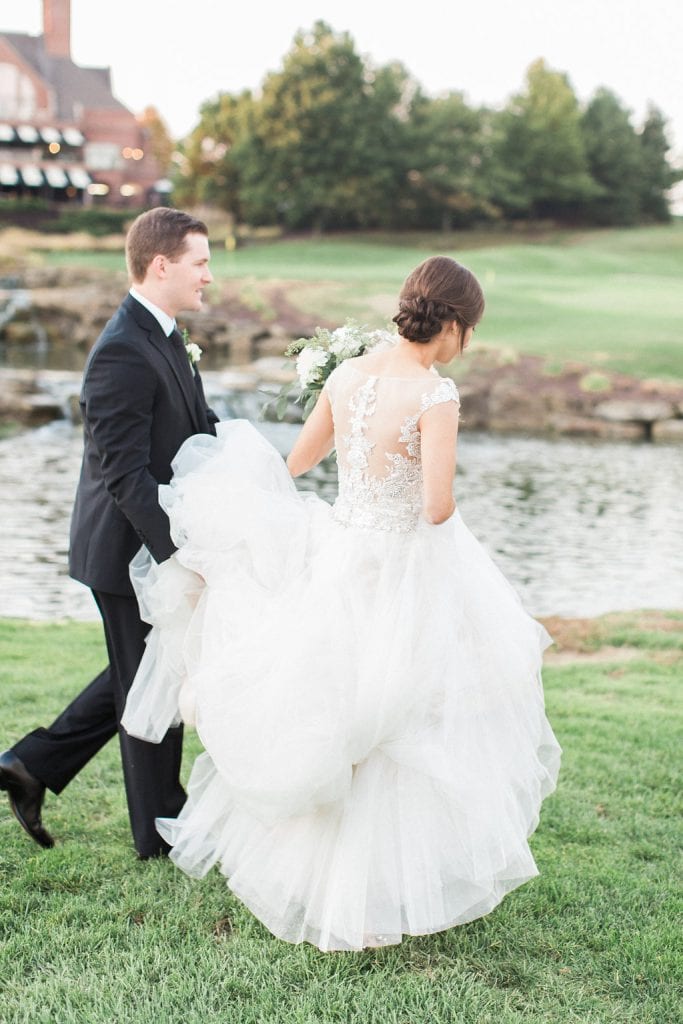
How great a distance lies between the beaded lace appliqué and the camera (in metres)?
3.55

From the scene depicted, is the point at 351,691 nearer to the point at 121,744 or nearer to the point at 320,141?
the point at 121,744

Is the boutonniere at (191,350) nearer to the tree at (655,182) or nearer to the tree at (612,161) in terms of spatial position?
the tree at (612,161)

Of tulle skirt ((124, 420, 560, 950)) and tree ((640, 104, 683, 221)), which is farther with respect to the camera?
tree ((640, 104, 683, 221))

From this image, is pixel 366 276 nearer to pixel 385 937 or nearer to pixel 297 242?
pixel 297 242

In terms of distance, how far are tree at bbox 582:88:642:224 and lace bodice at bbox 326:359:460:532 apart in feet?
193

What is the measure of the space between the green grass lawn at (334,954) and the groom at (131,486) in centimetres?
A: 29

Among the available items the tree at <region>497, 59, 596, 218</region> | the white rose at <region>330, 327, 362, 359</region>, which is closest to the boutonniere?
the white rose at <region>330, 327, 362, 359</region>

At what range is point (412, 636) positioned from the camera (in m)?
3.42

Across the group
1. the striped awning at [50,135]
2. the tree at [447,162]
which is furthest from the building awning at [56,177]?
the tree at [447,162]

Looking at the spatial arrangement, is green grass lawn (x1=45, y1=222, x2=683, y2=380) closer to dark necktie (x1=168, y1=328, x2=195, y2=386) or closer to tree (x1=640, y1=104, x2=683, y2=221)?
tree (x1=640, y1=104, x2=683, y2=221)

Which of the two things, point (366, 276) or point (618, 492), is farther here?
point (366, 276)

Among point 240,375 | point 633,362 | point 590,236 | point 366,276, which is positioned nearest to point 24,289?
point 366,276

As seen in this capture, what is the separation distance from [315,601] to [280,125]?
165 ft

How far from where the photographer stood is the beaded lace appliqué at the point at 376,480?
355cm
